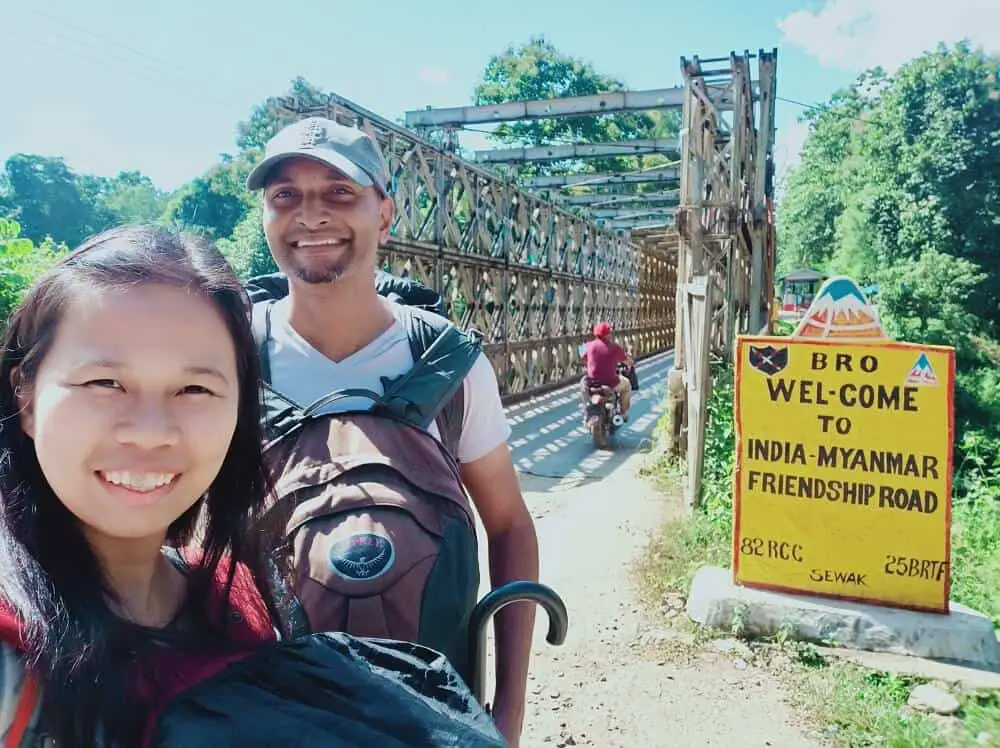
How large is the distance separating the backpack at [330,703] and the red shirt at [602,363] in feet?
28.4

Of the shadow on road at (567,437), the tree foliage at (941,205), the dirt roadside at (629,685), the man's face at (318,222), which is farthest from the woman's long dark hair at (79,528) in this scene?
the tree foliage at (941,205)

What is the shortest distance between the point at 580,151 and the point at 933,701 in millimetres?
11246

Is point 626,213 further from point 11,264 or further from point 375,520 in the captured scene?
point 375,520

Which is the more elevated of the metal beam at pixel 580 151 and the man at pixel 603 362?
the metal beam at pixel 580 151

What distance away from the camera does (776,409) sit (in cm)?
421

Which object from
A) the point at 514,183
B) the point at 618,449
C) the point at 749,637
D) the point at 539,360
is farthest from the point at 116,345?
the point at 539,360

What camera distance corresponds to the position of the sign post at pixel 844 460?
3.84 m

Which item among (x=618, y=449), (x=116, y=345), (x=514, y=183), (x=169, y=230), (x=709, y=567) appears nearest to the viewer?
(x=116, y=345)

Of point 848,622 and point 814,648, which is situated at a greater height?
point 848,622

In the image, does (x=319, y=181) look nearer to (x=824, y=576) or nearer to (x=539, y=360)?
(x=824, y=576)

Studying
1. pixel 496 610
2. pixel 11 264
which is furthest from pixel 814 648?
pixel 11 264

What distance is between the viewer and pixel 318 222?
1.60 m

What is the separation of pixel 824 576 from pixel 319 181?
11.8 feet

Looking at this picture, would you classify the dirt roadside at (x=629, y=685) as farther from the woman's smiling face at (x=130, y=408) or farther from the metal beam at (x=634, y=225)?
the metal beam at (x=634, y=225)
